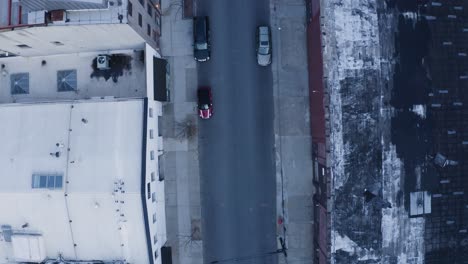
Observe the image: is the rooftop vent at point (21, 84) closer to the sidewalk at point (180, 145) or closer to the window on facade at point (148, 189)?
the sidewalk at point (180, 145)

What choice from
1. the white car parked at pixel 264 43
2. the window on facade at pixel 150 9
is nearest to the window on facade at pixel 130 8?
the window on facade at pixel 150 9

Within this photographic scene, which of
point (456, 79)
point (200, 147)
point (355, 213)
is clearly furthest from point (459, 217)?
point (200, 147)

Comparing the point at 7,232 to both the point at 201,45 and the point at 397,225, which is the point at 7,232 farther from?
the point at 397,225

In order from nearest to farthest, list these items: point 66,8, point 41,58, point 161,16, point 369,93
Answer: point 66,8
point 369,93
point 41,58
point 161,16

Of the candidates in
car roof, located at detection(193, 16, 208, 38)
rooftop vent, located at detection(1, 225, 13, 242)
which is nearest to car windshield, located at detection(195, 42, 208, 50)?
car roof, located at detection(193, 16, 208, 38)

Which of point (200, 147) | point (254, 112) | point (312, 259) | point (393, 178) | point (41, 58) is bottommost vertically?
point (312, 259)

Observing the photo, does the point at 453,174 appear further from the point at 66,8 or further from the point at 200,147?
the point at 66,8
